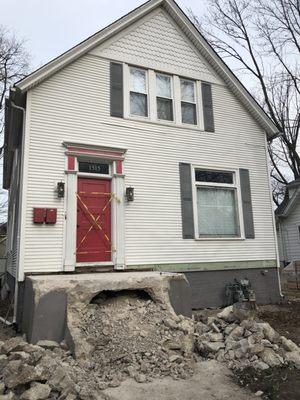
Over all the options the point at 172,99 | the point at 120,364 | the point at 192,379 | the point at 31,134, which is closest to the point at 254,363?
the point at 192,379

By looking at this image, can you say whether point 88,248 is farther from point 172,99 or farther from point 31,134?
point 172,99

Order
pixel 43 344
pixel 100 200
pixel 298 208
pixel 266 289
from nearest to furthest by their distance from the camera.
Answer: pixel 43 344, pixel 100 200, pixel 266 289, pixel 298 208

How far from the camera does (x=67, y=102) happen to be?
28.4ft

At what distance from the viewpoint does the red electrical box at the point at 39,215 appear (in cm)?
767

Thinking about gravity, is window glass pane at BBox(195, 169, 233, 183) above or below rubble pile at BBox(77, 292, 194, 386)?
above

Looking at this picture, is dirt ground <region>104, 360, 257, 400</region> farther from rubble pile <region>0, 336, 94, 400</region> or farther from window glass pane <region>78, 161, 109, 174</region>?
window glass pane <region>78, 161, 109, 174</region>

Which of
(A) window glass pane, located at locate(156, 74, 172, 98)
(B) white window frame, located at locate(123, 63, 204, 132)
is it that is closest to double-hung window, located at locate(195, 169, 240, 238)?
(B) white window frame, located at locate(123, 63, 204, 132)

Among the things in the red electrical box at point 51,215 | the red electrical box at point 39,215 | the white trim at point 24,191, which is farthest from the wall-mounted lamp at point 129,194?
the white trim at point 24,191

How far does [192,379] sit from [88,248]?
4179 mm

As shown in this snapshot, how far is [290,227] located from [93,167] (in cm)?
1466

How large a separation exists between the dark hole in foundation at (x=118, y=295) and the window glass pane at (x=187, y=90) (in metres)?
5.99

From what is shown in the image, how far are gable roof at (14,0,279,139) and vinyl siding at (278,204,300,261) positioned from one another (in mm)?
9793

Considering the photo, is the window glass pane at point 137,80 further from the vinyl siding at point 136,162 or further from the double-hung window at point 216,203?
the double-hung window at point 216,203

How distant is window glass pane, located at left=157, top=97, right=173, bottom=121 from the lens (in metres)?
9.88
